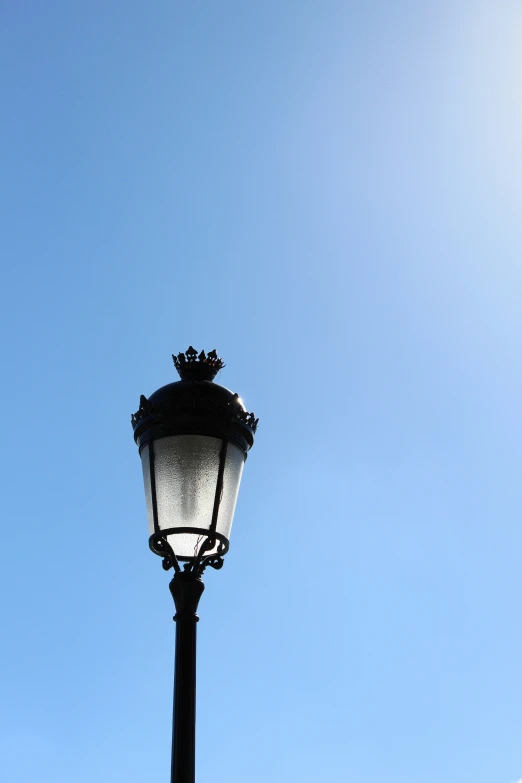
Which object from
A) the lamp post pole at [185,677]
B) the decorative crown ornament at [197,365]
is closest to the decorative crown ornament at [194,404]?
the decorative crown ornament at [197,365]

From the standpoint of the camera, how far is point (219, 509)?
21.4ft

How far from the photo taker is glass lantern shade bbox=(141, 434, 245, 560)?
6488 millimetres

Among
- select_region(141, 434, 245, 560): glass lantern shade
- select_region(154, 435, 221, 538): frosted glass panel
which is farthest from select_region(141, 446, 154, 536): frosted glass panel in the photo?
select_region(154, 435, 221, 538): frosted glass panel

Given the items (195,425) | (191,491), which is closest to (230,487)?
(191,491)

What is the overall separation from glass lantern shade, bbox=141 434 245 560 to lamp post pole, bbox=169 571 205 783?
0.81 feet

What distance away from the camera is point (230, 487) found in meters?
6.71

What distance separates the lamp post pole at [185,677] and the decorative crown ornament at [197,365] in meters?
1.67

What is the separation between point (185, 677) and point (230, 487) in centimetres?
139

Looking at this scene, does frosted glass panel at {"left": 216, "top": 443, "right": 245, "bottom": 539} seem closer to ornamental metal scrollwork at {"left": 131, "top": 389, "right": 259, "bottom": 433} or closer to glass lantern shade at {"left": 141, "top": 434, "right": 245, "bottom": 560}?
glass lantern shade at {"left": 141, "top": 434, "right": 245, "bottom": 560}

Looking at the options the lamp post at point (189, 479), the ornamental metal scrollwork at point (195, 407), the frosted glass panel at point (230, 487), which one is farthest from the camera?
the ornamental metal scrollwork at point (195, 407)

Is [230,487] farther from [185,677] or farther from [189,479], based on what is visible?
[185,677]

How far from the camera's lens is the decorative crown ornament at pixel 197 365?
24.4ft

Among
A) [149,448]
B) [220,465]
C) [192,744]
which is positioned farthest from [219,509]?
[192,744]

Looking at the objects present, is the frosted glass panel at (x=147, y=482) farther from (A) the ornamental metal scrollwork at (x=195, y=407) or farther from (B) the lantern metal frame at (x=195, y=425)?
(A) the ornamental metal scrollwork at (x=195, y=407)
